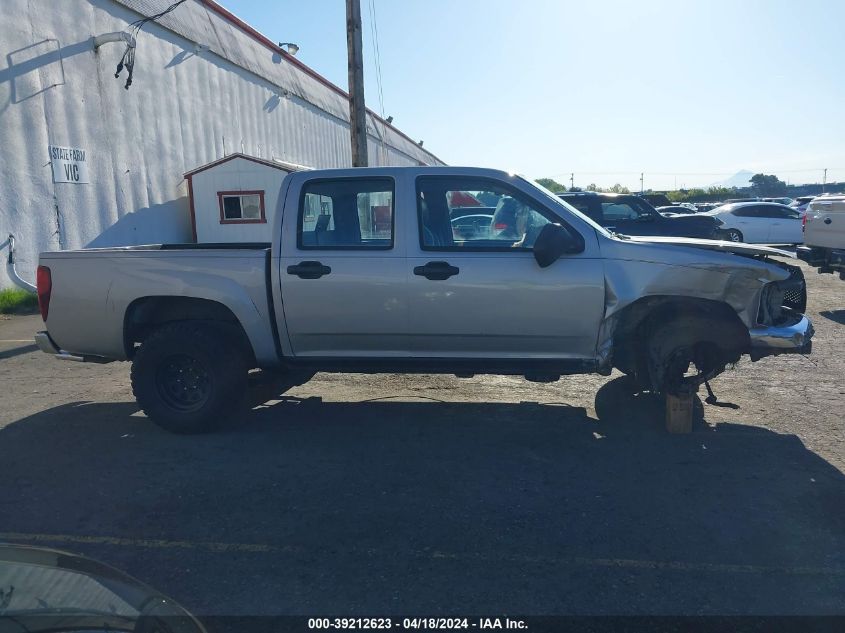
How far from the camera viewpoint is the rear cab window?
5348 millimetres

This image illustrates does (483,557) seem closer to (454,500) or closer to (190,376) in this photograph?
(454,500)

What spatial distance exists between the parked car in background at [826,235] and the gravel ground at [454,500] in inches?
205

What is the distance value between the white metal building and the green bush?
306 mm

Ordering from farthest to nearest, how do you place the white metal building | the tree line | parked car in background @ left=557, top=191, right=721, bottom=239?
the tree line → parked car in background @ left=557, top=191, right=721, bottom=239 → the white metal building

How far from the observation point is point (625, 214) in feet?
45.7

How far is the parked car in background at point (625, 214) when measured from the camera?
13422mm

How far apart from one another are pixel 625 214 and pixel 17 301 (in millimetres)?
11868

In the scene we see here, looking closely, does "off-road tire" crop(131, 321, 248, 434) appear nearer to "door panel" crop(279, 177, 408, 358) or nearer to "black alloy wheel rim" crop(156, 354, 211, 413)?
"black alloy wheel rim" crop(156, 354, 211, 413)

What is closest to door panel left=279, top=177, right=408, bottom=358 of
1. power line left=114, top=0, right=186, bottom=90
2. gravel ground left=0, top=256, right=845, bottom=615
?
gravel ground left=0, top=256, right=845, bottom=615

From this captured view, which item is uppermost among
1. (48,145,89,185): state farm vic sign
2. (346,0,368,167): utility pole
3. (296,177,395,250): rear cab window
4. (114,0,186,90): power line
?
(114,0,186,90): power line

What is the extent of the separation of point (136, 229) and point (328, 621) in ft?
52.3

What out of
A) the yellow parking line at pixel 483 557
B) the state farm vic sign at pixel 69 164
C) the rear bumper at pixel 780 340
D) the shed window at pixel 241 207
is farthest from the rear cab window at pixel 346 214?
the shed window at pixel 241 207

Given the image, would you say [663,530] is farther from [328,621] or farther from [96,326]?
[96,326]

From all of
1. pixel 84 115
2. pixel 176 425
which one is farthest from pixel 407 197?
pixel 84 115
